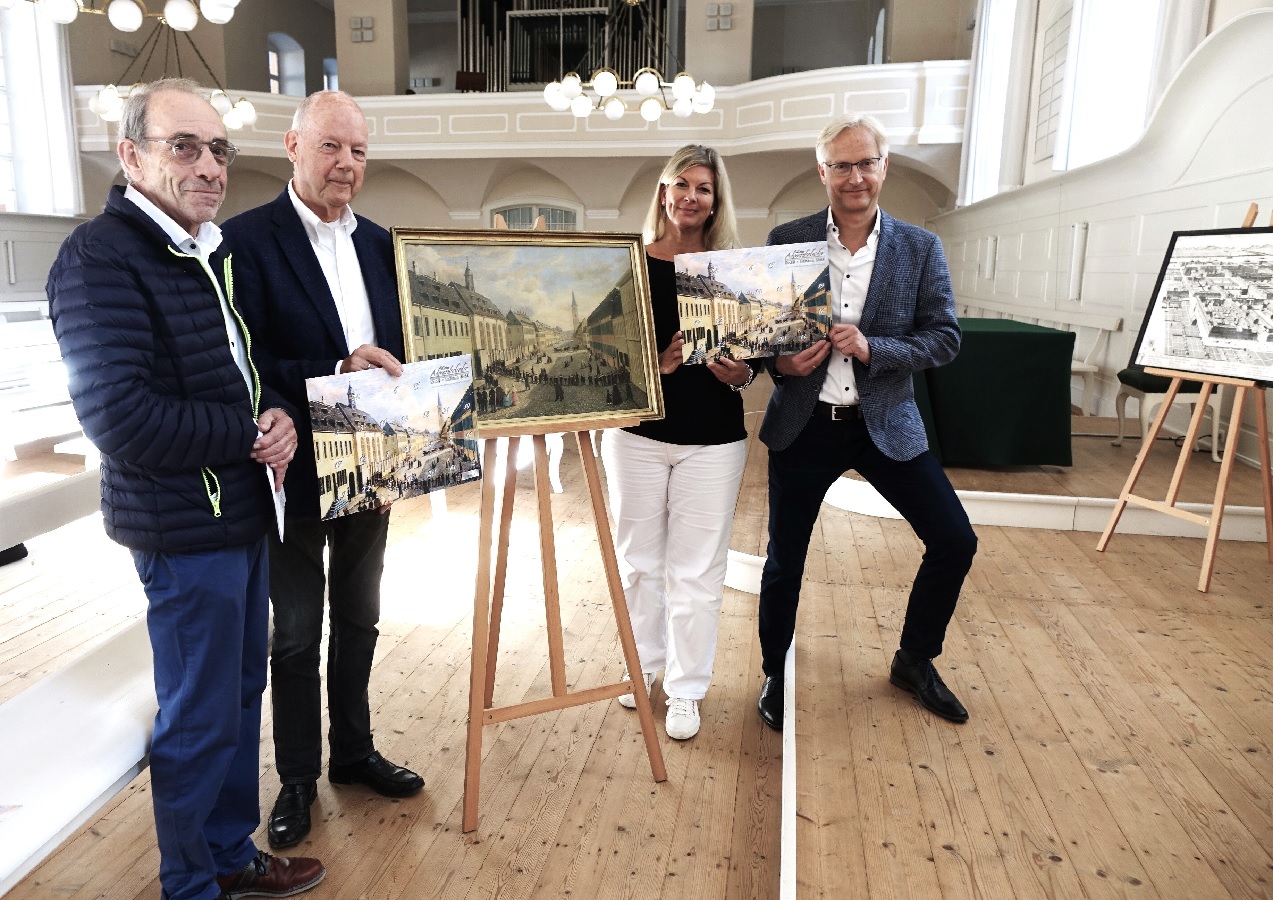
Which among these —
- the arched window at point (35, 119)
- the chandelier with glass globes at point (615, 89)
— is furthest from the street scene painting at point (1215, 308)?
the arched window at point (35, 119)

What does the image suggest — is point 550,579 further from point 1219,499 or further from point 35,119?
point 35,119

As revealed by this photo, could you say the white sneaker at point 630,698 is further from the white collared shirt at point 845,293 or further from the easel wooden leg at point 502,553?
the white collared shirt at point 845,293

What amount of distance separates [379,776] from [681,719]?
871mm

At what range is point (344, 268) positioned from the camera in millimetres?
2047

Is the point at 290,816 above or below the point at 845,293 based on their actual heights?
below

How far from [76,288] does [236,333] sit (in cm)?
29

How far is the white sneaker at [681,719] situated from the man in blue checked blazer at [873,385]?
58 cm

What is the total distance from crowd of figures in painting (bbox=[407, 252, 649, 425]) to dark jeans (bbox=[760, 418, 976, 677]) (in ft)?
1.70

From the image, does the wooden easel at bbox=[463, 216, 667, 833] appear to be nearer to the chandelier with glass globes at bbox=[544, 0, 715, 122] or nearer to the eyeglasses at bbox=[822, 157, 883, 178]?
the eyeglasses at bbox=[822, 157, 883, 178]

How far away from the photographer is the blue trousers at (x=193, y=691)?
1675mm

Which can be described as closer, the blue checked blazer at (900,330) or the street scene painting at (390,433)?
the street scene painting at (390,433)

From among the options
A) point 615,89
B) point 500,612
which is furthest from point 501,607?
point 615,89

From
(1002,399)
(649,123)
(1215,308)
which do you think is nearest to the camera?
(1215,308)

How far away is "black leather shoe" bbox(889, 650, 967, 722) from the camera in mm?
2520
